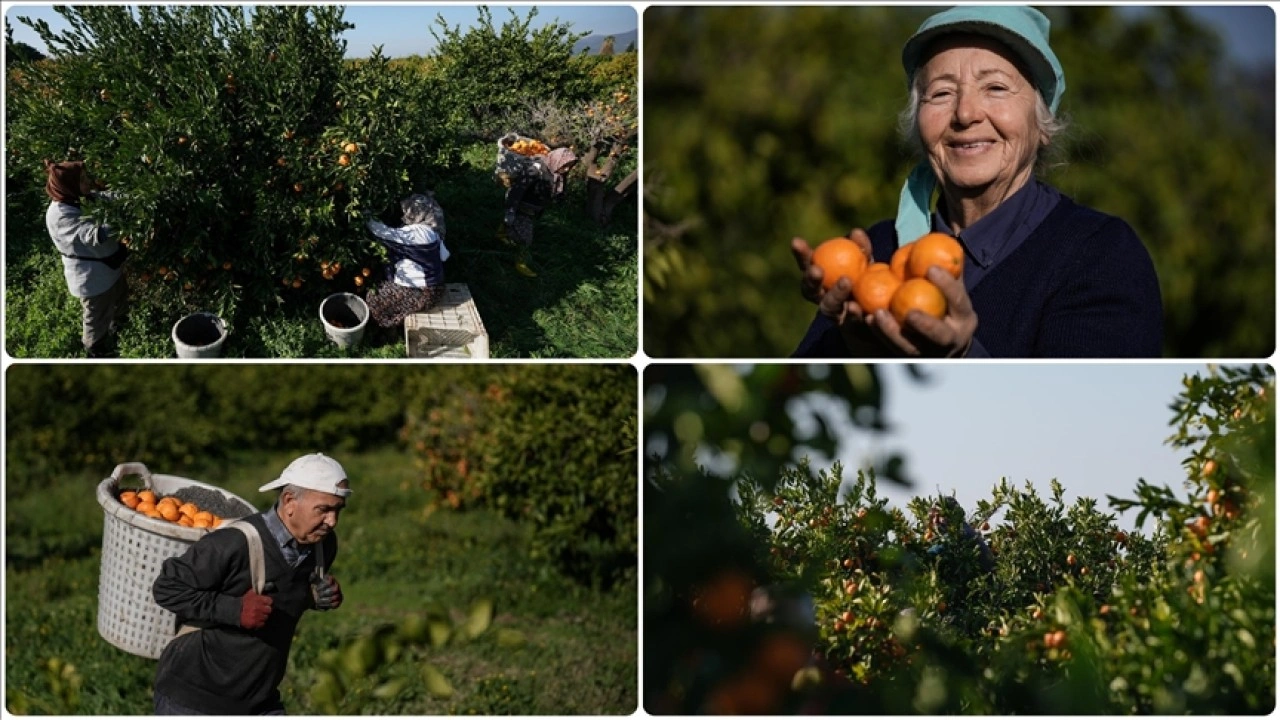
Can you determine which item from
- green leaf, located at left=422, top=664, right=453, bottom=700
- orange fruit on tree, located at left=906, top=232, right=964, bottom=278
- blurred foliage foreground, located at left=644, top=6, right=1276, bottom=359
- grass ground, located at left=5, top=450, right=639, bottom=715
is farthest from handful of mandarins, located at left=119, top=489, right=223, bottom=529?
orange fruit on tree, located at left=906, top=232, right=964, bottom=278

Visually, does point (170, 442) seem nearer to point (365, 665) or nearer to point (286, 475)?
point (286, 475)

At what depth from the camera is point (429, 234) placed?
A: 5359mm

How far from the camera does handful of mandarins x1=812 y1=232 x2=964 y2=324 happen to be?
2.13m

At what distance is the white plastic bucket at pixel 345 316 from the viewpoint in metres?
5.21

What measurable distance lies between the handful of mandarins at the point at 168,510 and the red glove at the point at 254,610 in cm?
48

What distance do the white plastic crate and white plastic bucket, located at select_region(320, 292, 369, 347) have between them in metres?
0.22

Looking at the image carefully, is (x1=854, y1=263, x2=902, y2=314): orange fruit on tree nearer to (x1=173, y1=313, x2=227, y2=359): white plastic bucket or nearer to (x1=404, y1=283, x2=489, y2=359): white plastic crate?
(x1=404, y1=283, x2=489, y2=359): white plastic crate

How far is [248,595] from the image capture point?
2822 mm

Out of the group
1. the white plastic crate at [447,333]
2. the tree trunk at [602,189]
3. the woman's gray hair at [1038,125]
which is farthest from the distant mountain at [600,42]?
the woman's gray hair at [1038,125]

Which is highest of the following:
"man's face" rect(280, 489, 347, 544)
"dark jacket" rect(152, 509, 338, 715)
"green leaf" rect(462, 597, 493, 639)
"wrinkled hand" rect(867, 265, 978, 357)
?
"wrinkled hand" rect(867, 265, 978, 357)

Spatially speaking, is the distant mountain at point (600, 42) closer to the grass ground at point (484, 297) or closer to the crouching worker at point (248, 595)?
the grass ground at point (484, 297)

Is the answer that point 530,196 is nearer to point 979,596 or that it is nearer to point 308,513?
point 308,513

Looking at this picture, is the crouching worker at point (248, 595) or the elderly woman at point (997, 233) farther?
the crouching worker at point (248, 595)

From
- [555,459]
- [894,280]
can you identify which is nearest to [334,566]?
[555,459]
